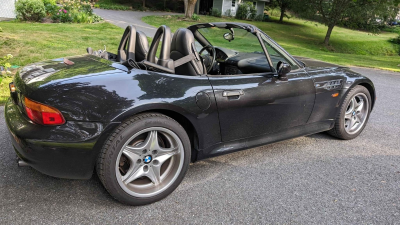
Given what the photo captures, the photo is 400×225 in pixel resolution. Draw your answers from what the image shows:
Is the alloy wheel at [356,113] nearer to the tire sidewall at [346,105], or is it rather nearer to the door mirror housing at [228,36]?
the tire sidewall at [346,105]

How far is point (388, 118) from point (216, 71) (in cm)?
325

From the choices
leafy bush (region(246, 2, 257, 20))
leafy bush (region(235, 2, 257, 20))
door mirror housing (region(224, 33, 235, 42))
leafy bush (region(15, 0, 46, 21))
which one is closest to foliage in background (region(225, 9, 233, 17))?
leafy bush (region(235, 2, 257, 20))

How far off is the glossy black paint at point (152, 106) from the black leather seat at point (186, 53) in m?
0.16

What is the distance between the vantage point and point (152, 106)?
2.37 metres

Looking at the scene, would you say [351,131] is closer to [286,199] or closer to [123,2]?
[286,199]

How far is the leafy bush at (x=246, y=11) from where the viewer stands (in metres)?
35.1

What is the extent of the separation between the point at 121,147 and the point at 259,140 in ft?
4.69

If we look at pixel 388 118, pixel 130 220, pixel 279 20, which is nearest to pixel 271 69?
pixel 130 220

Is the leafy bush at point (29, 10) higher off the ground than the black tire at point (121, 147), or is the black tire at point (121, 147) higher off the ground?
the leafy bush at point (29, 10)

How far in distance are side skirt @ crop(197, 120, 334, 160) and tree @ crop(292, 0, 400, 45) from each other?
82.5 ft

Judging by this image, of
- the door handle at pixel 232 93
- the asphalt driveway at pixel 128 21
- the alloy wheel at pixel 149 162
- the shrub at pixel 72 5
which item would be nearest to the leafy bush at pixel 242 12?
the asphalt driveway at pixel 128 21

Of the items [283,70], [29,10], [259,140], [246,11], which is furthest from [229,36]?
[246,11]

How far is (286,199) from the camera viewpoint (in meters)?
2.63

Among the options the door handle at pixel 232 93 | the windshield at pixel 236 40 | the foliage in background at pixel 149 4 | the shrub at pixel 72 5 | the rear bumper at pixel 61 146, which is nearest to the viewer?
the rear bumper at pixel 61 146
